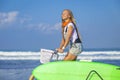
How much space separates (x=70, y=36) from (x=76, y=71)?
A: 1.76 ft

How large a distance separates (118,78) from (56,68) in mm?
884

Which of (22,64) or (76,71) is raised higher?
(76,71)

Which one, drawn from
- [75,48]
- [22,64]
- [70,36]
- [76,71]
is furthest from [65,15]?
[22,64]

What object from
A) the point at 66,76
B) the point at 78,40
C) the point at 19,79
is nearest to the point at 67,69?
the point at 66,76

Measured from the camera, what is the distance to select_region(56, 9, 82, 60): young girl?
5301 millimetres

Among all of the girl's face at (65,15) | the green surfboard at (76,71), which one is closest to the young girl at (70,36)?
the girl's face at (65,15)

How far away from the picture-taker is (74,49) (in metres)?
5.32

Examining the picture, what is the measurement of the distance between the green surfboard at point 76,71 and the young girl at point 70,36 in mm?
236

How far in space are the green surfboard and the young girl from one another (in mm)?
236

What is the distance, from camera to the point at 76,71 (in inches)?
201

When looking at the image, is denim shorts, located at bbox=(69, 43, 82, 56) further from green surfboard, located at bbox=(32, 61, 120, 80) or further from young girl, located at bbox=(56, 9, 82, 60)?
green surfboard, located at bbox=(32, 61, 120, 80)

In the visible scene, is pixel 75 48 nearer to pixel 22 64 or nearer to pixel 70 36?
pixel 70 36

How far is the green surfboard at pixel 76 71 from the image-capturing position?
5.05 m

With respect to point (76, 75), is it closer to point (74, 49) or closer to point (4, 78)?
point (74, 49)
